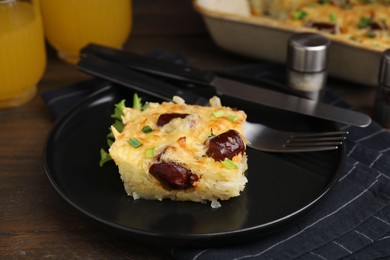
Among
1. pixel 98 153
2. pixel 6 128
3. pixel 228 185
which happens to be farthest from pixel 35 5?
pixel 228 185

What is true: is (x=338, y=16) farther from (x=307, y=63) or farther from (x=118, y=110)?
(x=118, y=110)

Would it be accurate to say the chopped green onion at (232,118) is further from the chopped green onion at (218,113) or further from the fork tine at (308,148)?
the fork tine at (308,148)

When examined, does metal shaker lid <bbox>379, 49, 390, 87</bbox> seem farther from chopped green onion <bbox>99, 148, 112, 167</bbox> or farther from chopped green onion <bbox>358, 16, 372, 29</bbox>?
chopped green onion <bbox>99, 148, 112, 167</bbox>

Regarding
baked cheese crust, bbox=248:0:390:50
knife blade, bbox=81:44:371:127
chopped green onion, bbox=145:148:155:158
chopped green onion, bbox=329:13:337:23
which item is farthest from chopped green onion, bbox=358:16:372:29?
chopped green onion, bbox=145:148:155:158

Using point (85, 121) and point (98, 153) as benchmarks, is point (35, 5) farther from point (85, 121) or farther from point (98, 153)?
point (98, 153)

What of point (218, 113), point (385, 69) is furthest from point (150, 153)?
point (385, 69)

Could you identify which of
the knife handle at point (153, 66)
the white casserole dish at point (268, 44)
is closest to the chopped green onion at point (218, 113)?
the knife handle at point (153, 66)
